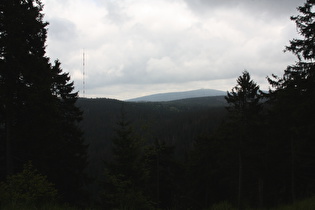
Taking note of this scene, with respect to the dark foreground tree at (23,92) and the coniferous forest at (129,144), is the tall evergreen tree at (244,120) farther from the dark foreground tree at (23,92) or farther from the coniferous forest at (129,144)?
the dark foreground tree at (23,92)

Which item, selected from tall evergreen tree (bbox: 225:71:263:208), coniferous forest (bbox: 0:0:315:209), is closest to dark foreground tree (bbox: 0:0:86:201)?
coniferous forest (bbox: 0:0:315:209)

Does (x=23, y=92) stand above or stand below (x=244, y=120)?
above

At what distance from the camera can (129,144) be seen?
13.8m

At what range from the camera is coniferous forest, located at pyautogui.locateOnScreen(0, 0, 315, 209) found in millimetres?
9445

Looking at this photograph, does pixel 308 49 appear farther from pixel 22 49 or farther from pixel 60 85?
pixel 60 85

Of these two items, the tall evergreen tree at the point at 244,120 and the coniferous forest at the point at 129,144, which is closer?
the coniferous forest at the point at 129,144

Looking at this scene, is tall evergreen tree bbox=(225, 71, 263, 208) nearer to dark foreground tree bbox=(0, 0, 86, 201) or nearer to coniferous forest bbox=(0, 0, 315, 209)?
coniferous forest bbox=(0, 0, 315, 209)

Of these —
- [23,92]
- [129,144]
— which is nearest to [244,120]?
[129,144]

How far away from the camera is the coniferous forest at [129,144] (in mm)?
9445

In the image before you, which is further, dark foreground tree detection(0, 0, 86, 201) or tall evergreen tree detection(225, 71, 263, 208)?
tall evergreen tree detection(225, 71, 263, 208)

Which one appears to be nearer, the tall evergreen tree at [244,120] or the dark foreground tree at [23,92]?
the dark foreground tree at [23,92]

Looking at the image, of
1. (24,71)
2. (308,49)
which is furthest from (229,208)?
(24,71)

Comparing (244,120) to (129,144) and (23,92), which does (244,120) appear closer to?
(129,144)

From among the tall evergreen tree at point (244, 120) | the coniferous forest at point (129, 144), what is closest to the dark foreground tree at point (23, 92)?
the coniferous forest at point (129, 144)
